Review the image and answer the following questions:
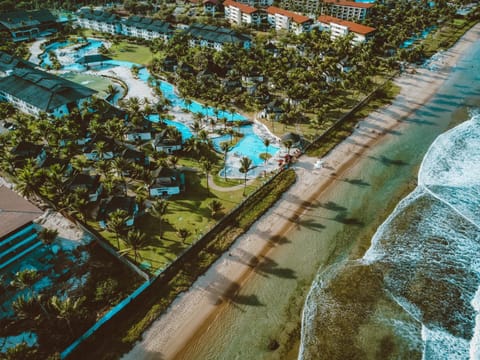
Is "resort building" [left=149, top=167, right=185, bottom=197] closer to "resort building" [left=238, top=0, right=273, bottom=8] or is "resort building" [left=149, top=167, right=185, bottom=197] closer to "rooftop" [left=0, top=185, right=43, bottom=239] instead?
"rooftop" [left=0, top=185, right=43, bottom=239]

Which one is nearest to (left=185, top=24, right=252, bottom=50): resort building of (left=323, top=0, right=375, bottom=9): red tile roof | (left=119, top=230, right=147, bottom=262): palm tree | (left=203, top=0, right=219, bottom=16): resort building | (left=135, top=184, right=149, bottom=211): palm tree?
(left=203, top=0, right=219, bottom=16): resort building

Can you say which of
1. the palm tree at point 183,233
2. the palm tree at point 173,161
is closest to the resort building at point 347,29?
the palm tree at point 173,161

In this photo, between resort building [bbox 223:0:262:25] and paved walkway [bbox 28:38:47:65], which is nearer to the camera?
paved walkway [bbox 28:38:47:65]

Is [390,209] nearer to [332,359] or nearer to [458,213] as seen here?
[458,213]

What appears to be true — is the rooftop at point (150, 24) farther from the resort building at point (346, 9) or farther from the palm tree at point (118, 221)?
the palm tree at point (118, 221)

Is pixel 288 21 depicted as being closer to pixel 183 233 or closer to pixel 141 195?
pixel 141 195
